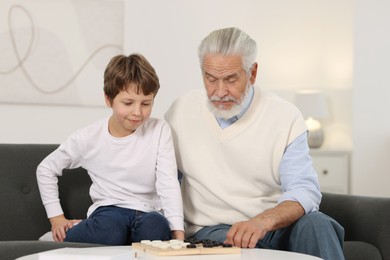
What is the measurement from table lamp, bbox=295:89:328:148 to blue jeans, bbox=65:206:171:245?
3.39 metres

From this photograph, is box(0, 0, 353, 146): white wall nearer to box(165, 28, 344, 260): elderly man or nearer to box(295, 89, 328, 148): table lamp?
box(295, 89, 328, 148): table lamp

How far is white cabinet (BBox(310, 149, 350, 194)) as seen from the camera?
5.90m

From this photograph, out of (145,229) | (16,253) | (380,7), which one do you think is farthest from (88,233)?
(380,7)

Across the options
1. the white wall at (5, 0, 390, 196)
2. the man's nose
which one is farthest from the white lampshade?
the man's nose

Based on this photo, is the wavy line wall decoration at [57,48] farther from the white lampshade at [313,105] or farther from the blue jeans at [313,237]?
the blue jeans at [313,237]

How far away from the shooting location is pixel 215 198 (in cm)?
283

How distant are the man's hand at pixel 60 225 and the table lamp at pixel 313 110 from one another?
11.0ft

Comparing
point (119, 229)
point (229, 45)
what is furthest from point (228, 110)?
point (119, 229)

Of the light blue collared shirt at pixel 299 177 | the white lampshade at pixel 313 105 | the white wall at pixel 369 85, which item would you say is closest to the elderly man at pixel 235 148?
the light blue collared shirt at pixel 299 177

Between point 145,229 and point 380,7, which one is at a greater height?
point 380,7

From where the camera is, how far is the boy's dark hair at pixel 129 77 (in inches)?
107

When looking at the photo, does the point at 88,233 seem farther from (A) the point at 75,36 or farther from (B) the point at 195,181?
(A) the point at 75,36

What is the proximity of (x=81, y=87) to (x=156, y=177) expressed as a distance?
2.70m

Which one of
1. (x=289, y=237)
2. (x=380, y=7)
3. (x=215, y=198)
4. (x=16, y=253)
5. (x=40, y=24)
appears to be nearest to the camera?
(x=16, y=253)
